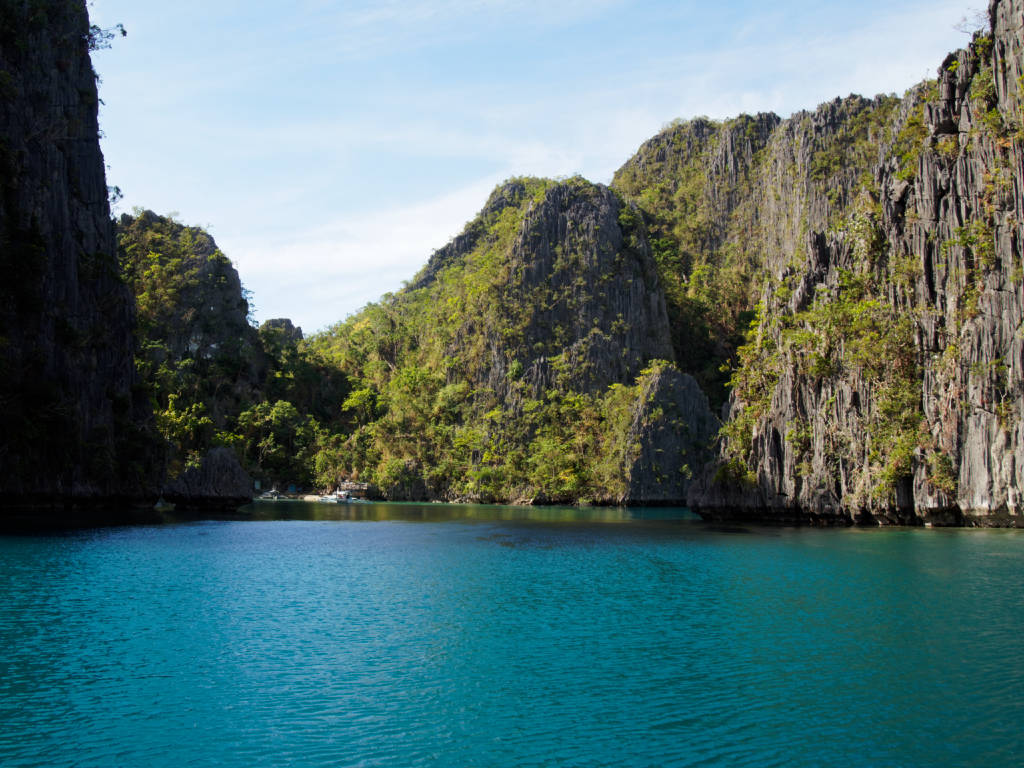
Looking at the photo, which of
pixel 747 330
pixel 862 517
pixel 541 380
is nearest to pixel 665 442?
pixel 541 380

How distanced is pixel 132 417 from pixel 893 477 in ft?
160

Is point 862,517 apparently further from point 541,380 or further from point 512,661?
point 541,380

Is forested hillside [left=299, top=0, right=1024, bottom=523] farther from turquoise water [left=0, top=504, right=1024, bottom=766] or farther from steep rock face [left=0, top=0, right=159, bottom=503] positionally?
steep rock face [left=0, top=0, right=159, bottom=503]

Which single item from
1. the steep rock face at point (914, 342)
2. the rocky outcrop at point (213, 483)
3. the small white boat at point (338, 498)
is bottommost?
the small white boat at point (338, 498)

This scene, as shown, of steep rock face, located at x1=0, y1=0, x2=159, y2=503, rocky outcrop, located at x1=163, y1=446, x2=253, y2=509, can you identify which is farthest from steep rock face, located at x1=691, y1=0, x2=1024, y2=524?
steep rock face, located at x1=0, y1=0, x2=159, y2=503

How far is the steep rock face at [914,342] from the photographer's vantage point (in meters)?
34.7

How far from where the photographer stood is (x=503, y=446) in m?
83.9

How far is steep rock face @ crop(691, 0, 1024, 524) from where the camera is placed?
34.7 meters

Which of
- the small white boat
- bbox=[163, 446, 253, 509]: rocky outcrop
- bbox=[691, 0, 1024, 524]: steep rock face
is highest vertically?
bbox=[691, 0, 1024, 524]: steep rock face

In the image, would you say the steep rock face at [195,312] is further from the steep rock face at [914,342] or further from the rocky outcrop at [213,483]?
the steep rock face at [914,342]

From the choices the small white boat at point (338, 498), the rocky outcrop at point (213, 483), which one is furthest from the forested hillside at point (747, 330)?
the rocky outcrop at point (213, 483)

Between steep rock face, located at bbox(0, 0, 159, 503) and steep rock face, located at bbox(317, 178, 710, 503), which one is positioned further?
steep rock face, located at bbox(317, 178, 710, 503)

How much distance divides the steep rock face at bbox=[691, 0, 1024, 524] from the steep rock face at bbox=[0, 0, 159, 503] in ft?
125

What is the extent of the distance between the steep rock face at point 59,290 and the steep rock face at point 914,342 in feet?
125
